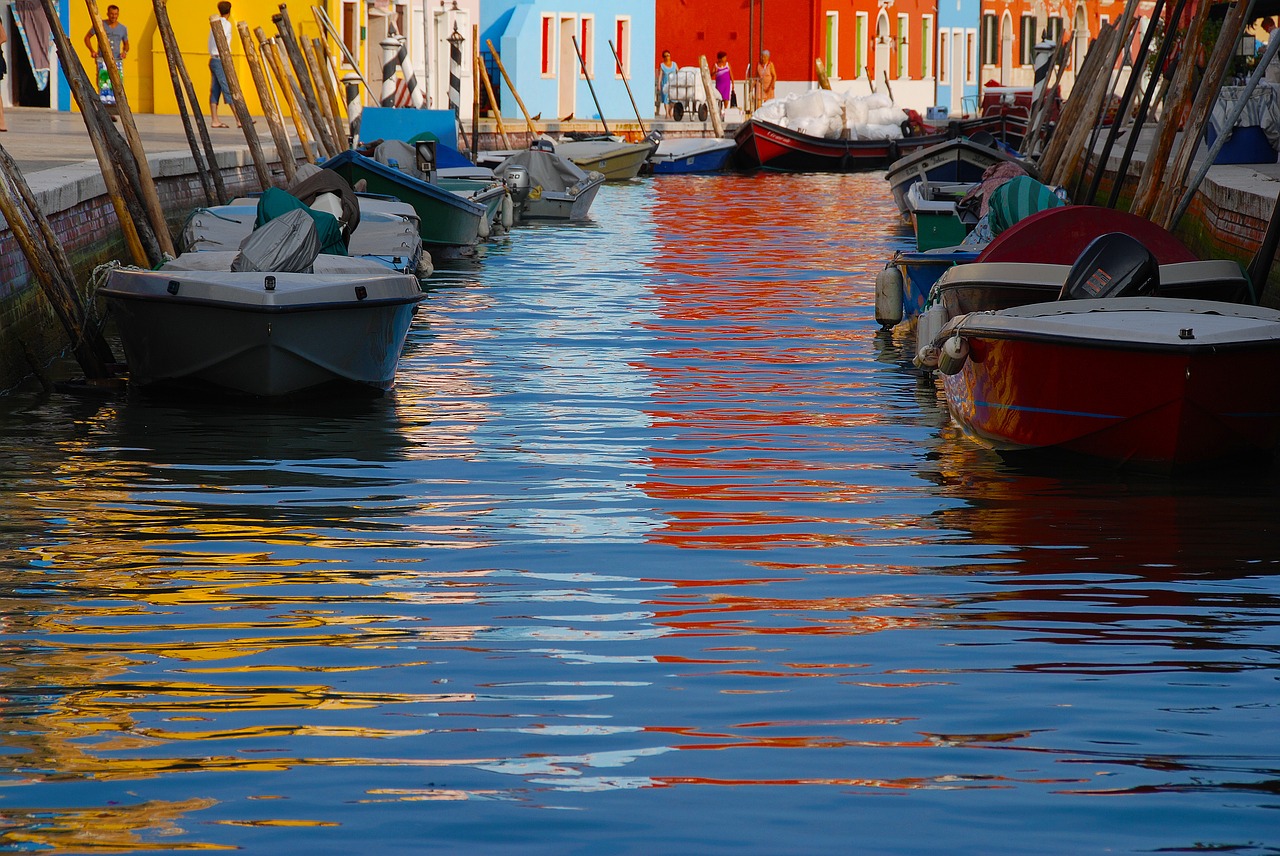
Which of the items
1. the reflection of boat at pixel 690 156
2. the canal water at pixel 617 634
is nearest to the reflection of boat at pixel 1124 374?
the canal water at pixel 617 634

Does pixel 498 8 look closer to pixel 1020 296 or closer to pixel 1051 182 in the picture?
pixel 1051 182

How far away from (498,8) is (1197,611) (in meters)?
36.4

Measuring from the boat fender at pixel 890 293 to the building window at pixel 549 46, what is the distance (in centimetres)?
2939

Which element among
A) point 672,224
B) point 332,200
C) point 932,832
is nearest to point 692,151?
point 672,224

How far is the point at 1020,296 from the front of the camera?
32.5 ft

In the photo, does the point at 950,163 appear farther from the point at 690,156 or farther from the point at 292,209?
the point at 690,156

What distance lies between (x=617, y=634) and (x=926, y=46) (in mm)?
55332

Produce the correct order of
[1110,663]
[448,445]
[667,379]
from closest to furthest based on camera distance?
[1110,663] → [448,445] → [667,379]

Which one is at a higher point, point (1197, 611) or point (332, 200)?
point (332, 200)

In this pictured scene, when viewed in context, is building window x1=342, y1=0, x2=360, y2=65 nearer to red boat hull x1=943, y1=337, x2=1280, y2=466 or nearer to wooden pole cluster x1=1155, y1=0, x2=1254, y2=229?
wooden pole cluster x1=1155, y1=0, x2=1254, y2=229

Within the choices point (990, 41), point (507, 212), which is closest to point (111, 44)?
point (507, 212)

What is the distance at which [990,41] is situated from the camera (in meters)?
64.3

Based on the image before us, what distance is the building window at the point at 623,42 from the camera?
146 feet

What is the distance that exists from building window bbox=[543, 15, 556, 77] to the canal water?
3208 centimetres
